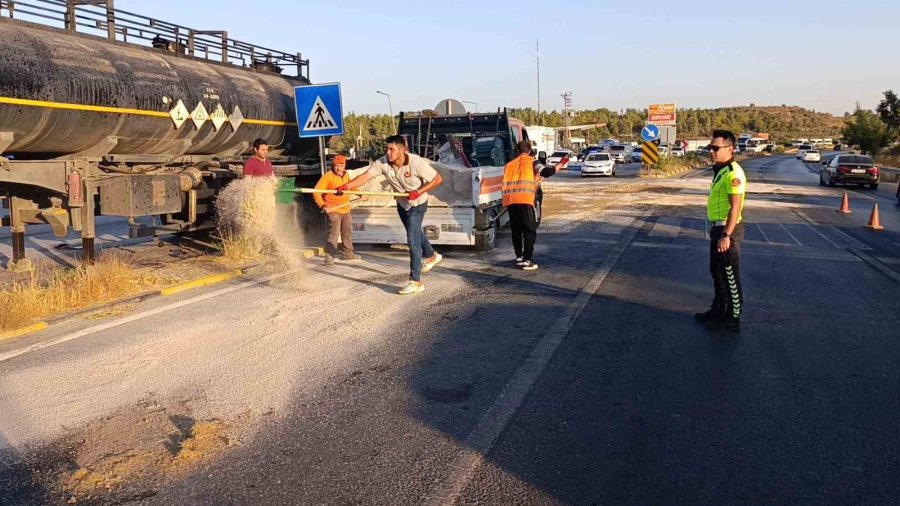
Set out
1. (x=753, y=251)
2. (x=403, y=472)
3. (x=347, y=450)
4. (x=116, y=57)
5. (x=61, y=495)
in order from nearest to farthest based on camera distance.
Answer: (x=61, y=495), (x=403, y=472), (x=347, y=450), (x=116, y=57), (x=753, y=251)

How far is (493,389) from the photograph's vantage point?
5.07 metres

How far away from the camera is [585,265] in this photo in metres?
10.2

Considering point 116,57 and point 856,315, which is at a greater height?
point 116,57

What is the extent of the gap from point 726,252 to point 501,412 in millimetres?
3161

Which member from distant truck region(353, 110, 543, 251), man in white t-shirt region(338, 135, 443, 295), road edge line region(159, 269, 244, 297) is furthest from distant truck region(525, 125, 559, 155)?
man in white t-shirt region(338, 135, 443, 295)

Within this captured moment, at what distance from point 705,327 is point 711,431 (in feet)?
8.22

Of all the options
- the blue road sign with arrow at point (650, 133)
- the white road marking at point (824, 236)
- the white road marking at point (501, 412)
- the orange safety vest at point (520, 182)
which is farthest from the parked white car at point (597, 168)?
the white road marking at point (501, 412)

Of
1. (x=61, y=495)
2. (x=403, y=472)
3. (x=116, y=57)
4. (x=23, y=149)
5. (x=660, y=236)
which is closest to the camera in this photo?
(x=61, y=495)

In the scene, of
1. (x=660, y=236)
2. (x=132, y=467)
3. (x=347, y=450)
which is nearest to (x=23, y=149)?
(x=132, y=467)

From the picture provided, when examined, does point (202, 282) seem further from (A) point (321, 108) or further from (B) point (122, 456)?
(B) point (122, 456)

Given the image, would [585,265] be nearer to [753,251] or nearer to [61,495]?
[753,251]

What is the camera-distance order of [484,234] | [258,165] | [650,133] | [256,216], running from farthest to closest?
A: [650,133] → [484,234] → [258,165] → [256,216]

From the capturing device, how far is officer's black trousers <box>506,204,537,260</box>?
32.4 feet

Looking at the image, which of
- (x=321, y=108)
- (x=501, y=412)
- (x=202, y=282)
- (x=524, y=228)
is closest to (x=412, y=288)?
(x=524, y=228)
